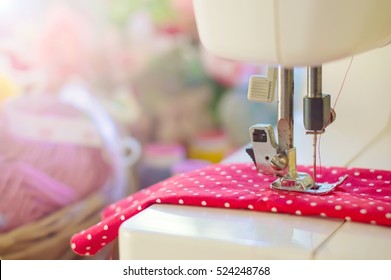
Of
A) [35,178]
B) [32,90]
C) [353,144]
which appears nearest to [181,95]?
[32,90]

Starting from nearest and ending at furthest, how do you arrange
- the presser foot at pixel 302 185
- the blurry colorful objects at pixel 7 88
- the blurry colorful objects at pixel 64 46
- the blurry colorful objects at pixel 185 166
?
the presser foot at pixel 302 185
the blurry colorful objects at pixel 7 88
the blurry colorful objects at pixel 64 46
the blurry colorful objects at pixel 185 166

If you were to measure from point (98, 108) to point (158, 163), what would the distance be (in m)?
0.27

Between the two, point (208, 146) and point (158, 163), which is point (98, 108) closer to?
point (158, 163)

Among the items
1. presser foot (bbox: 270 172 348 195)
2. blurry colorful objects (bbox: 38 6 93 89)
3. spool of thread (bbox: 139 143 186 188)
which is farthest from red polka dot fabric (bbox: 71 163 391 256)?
spool of thread (bbox: 139 143 186 188)

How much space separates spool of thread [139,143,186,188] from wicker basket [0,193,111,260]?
45 centimetres

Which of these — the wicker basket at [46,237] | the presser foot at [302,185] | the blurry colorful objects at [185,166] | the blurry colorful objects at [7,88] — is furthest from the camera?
the blurry colorful objects at [185,166]

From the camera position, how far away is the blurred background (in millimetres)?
1594

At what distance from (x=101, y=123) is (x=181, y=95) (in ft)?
1.34

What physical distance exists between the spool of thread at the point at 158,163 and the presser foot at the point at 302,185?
1.17 m

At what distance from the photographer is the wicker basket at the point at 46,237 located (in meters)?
1.49

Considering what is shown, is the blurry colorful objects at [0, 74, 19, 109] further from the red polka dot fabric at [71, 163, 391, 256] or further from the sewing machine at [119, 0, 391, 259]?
the sewing machine at [119, 0, 391, 259]

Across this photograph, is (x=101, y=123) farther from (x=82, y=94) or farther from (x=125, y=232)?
(x=125, y=232)

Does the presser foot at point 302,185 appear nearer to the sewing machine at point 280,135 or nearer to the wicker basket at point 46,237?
the sewing machine at point 280,135

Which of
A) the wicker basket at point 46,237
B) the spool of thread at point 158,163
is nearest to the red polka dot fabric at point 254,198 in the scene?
the wicker basket at point 46,237
